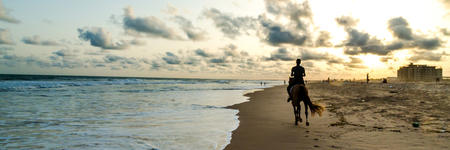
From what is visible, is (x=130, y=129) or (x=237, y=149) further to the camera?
(x=130, y=129)

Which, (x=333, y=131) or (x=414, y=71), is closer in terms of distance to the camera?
(x=333, y=131)

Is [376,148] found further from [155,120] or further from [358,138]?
[155,120]

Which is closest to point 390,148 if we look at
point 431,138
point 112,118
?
point 431,138

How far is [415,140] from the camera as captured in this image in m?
5.95

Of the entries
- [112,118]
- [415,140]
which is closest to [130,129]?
[112,118]

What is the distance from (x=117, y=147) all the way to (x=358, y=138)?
19.7 feet

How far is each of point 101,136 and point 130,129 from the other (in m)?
1.10

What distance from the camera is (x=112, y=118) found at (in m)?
10.3

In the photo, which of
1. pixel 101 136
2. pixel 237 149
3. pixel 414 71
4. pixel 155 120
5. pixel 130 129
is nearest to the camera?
pixel 237 149

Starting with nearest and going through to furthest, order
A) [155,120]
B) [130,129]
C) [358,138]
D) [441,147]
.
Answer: [441,147] → [358,138] → [130,129] → [155,120]

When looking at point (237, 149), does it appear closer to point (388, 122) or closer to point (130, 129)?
point (130, 129)

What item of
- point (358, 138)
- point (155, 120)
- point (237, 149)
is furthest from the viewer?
point (155, 120)

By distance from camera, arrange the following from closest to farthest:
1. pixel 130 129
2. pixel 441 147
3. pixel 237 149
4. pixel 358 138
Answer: pixel 441 147, pixel 237 149, pixel 358 138, pixel 130 129

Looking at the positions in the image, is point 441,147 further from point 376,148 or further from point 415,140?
point 376,148
